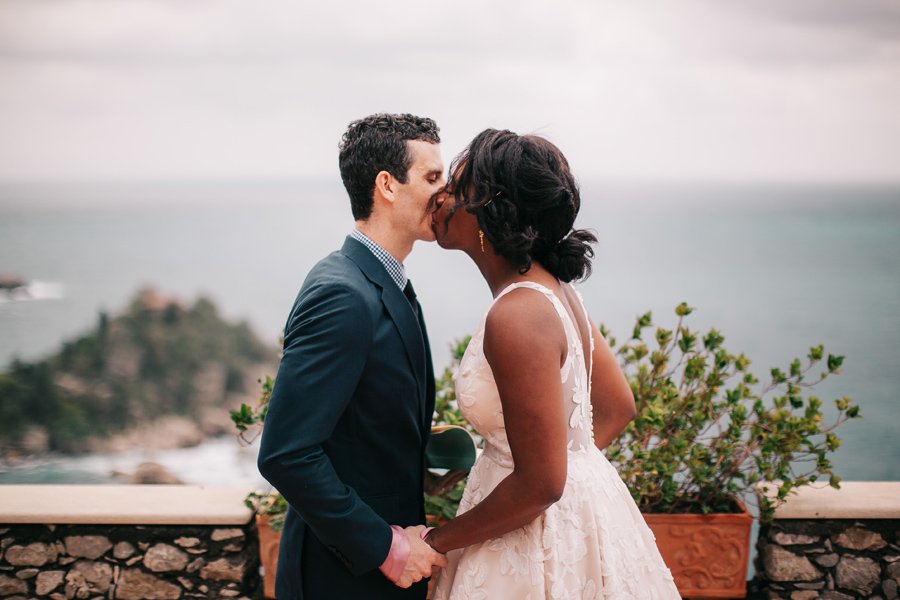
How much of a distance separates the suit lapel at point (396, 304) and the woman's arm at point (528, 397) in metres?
0.21

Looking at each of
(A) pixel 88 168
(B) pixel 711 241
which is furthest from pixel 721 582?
(A) pixel 88 168

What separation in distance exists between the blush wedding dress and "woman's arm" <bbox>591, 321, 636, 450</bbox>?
0.26 m

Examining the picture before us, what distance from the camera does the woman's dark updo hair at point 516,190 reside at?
138cm

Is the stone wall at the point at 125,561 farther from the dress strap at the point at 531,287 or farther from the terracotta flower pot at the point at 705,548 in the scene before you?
the dress strap at the point at 531,287

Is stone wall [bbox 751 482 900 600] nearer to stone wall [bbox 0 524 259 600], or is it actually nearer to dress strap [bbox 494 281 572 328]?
dress strap [bbox 494 281 572 328]

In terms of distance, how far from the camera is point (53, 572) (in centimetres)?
262

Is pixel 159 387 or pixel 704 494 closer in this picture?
pixel 704 494

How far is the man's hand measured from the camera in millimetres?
1471

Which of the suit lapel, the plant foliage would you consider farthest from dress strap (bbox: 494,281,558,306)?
the plant foliage

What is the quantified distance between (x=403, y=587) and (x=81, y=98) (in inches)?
327

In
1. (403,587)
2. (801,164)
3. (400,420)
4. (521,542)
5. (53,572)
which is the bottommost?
(53,572)

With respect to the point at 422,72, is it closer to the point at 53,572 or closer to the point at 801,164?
the point at 801,164

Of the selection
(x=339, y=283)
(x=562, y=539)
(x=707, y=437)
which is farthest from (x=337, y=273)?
(x=707, y=437)

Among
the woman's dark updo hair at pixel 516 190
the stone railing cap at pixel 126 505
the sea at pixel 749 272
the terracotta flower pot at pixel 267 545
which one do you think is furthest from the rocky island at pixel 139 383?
the woman's dark updo hair at pixel 516 190
